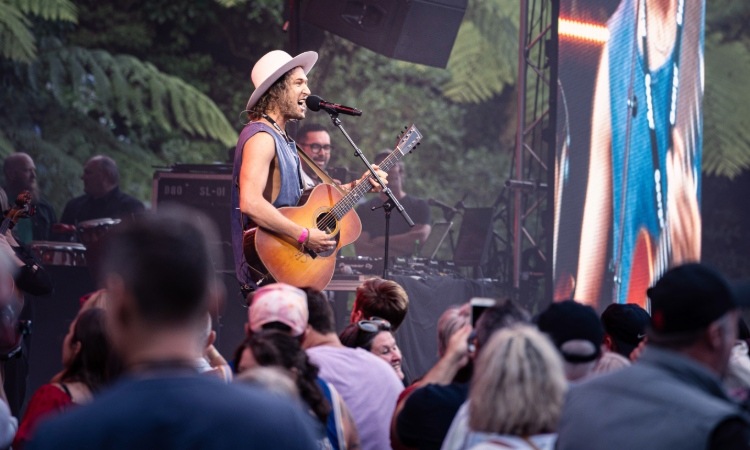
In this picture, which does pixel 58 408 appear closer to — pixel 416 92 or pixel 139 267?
pixel 139 267

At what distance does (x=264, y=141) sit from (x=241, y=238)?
19.9 inches

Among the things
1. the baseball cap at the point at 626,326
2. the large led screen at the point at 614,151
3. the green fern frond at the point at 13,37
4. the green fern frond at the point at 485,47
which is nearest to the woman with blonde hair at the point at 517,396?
the baseball cap at the point at 626,326

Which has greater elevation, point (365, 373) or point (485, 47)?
point (485, 47)

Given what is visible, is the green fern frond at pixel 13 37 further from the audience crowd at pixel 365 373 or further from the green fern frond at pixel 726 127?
the green fern frond at pixel 726 127

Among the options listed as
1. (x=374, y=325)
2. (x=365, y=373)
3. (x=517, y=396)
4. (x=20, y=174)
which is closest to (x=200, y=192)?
(x=20, y=174)

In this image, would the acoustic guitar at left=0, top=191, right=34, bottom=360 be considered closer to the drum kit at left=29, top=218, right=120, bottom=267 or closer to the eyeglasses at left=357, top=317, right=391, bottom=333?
the drum kit at left=29, top=218, right=120, bottom=267

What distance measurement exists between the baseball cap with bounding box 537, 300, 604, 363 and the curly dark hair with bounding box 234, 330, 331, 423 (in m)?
0.71

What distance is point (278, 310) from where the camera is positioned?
12.5ft

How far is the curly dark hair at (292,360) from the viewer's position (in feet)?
11.1

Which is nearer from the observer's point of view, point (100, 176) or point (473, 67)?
point (100, 176)

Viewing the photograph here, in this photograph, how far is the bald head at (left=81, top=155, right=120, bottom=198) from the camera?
9453mm

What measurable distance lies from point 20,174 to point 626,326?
20.4 ft

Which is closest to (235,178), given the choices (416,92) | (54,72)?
(54,72)

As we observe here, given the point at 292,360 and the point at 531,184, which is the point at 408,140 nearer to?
the point at 292,360
